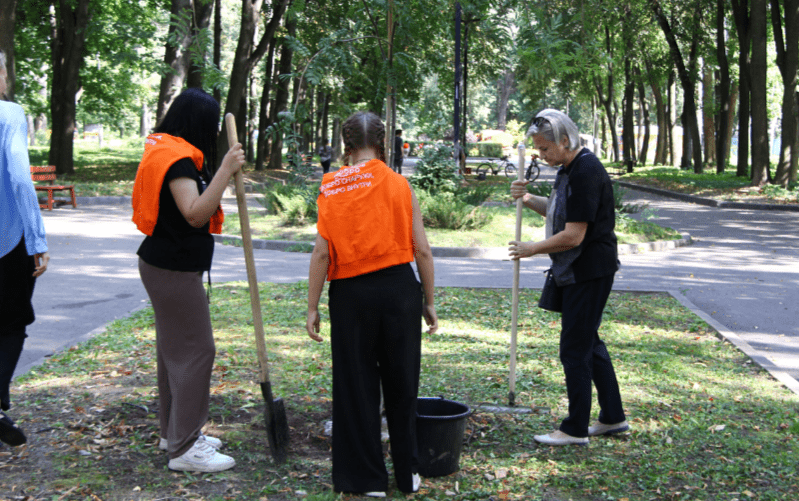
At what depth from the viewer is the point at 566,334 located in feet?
13.9

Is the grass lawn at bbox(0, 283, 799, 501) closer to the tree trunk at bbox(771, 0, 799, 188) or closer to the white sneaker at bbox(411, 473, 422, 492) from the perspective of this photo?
the white sneaker at bbox(411, 473, 422, 492)

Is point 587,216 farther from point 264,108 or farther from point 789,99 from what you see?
point 264,108

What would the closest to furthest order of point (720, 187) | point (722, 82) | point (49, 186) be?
point (49, 186)
point (720, 187)
point (722, 82)

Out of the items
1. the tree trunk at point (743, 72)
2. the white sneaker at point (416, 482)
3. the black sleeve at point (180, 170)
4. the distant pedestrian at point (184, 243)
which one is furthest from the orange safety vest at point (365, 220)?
the tree trunk at point (743, 72)

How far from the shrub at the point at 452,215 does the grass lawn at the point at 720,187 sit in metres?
11.4

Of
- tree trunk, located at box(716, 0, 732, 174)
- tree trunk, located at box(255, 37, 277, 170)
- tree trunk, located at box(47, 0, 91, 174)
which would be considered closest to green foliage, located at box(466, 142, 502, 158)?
tree trunk, located at box(716, 0, 732, 174)

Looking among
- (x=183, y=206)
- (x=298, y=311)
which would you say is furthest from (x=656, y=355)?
(x=183, y=206)

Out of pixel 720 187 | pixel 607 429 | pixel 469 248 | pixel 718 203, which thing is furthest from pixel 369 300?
pixel 720 187

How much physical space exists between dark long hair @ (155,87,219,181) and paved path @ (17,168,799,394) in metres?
3.13

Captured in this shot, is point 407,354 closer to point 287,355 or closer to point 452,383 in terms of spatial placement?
point 452,383

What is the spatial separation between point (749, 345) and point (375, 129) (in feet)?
15.8

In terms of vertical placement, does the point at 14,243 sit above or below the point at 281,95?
below

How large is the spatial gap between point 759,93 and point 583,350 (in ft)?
71.8

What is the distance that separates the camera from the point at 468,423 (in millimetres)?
4680
